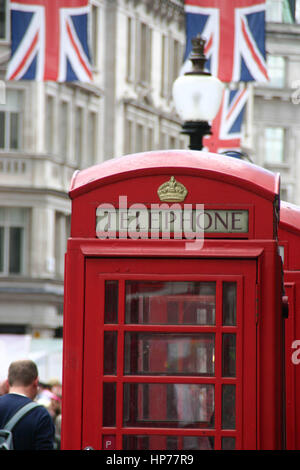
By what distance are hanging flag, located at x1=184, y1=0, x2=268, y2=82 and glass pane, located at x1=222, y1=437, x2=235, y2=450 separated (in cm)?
976

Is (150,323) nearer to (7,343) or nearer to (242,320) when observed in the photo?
(242,320)

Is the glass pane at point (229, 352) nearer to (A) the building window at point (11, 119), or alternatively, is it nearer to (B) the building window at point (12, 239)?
(B) the building window at point (12, 239)

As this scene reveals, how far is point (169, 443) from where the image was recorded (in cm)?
745

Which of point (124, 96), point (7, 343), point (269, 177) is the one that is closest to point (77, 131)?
point (124, 96)

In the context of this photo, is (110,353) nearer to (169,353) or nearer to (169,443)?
(169,353)

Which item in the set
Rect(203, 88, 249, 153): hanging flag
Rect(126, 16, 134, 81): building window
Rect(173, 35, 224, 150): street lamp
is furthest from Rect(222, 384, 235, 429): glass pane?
Rect(126, 16, 134, 81): building window

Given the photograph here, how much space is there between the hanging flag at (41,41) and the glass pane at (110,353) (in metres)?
9.73

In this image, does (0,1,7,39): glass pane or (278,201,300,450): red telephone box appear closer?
(278,201,300,450): red telephone box

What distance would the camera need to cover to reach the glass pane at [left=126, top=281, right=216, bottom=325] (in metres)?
7.49

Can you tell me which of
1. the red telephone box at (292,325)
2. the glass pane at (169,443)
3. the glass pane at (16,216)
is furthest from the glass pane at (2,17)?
the glass pane at (169,443)

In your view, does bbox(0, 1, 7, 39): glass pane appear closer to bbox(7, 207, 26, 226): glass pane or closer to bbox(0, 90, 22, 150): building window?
bbox(0, 90, 22, 150): building window

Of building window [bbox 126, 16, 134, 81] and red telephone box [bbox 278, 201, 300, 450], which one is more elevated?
building window [bbox 126, 16, 134, 81]

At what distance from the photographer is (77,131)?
4297 centimetres

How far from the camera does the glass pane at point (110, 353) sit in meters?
7.50
